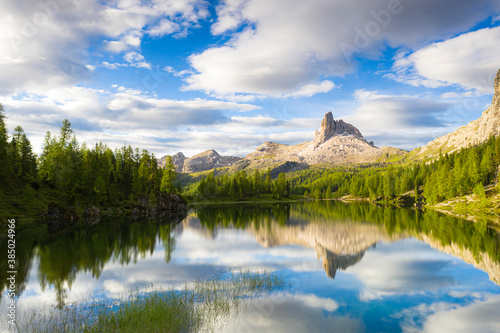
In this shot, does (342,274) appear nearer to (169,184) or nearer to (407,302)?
(407,302)

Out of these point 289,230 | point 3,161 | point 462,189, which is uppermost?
point 3,161

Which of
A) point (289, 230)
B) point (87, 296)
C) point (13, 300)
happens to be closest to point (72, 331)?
point (87, 296)

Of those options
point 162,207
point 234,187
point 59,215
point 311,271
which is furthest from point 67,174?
point 234,187

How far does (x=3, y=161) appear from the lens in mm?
65500

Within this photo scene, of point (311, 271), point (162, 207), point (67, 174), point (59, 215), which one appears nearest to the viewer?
point (311, 271)

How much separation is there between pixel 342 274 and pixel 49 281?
85.8 feet

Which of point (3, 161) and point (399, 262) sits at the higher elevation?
point (3, 161)

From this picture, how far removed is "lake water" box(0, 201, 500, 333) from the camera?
56.0 feet

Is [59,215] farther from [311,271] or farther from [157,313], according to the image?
[157,313]

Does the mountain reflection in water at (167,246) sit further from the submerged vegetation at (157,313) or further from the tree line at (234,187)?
the tree line at (234,187)

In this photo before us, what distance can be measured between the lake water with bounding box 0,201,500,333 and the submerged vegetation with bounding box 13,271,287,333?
1.34 m

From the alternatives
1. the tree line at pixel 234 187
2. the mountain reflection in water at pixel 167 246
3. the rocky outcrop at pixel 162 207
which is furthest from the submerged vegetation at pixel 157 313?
the tree line at pixel 234 187

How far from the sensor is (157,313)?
15.8 metres

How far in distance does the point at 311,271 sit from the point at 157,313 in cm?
1664
